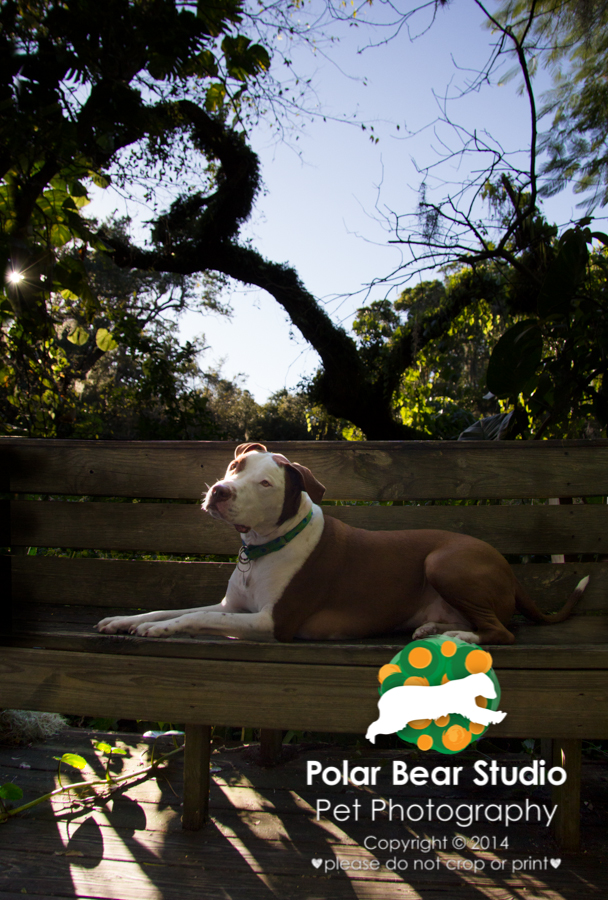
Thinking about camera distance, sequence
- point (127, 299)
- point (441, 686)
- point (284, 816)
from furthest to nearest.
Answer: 1. point (127, 299)
2. point (284, 816)
3. point (441, 686)

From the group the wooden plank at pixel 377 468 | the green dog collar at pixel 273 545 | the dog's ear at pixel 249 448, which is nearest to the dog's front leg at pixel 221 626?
the green dog collar at pixel 273 545

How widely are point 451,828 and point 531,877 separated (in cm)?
29

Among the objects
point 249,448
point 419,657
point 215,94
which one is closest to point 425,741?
point 419,657

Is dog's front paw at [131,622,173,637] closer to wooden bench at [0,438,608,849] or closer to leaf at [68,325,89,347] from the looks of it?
wooden bench at [0,438,608,849]

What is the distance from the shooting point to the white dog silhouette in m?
1.42

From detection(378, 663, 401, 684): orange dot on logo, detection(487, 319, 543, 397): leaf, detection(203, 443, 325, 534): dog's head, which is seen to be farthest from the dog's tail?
detection(487, 319, 543, 397): leaf

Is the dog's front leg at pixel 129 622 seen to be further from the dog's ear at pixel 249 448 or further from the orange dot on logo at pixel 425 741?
the orange dot on logo at pixel 425 741

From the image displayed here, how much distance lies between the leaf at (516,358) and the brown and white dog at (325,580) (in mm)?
949

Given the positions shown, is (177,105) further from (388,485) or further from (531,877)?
(531,877)

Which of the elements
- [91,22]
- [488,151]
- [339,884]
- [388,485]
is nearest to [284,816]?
[339,884]

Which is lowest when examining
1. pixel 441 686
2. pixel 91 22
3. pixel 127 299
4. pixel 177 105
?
pixel 441 686

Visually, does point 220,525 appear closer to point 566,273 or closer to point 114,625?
point 114,625

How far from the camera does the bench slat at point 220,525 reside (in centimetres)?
236

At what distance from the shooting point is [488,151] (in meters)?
3.13
